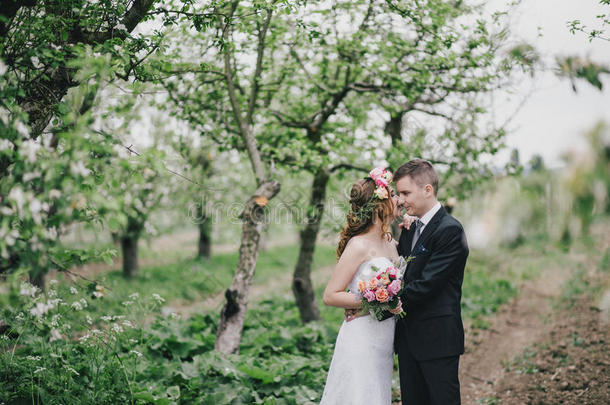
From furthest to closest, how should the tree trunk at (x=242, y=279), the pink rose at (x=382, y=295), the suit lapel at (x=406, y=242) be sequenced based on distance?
the tree trunk at (x=242, y=279) < the suit lapel at (x=406, y=242) < the pink rose at (x=382, y=295)

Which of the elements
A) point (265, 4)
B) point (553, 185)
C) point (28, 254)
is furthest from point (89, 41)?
point (553, 185)

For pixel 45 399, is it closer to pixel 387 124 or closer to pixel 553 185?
pixel 553 185

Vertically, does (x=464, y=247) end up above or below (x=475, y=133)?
below

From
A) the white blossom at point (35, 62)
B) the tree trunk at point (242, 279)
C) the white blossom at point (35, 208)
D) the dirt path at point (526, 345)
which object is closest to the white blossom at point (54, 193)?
the white blossom at point (35, 208)

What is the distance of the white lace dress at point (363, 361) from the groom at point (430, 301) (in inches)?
7.0

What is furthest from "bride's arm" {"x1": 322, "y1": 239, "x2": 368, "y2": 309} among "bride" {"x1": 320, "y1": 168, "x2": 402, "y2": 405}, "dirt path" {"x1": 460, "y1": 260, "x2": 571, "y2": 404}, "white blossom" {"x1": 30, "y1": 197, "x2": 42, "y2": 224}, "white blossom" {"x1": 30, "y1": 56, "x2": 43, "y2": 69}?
"dirt path" {"x1": 460, "y1": 260, "x2": 571, "y2": 404}

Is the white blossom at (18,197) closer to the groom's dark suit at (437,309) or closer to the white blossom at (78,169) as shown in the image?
the white blossom at (78,169)

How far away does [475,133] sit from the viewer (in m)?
7.93

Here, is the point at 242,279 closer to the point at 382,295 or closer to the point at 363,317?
the point at 363,317

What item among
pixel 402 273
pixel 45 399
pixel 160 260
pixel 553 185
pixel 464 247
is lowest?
pixel 160 260

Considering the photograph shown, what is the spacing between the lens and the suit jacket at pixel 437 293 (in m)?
3.57

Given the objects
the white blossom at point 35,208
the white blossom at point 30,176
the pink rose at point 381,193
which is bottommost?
the white blossom at point 35,208

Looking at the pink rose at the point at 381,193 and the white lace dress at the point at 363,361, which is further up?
the pink rose at the point at 381,193

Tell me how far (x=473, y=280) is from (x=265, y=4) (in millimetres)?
10191
